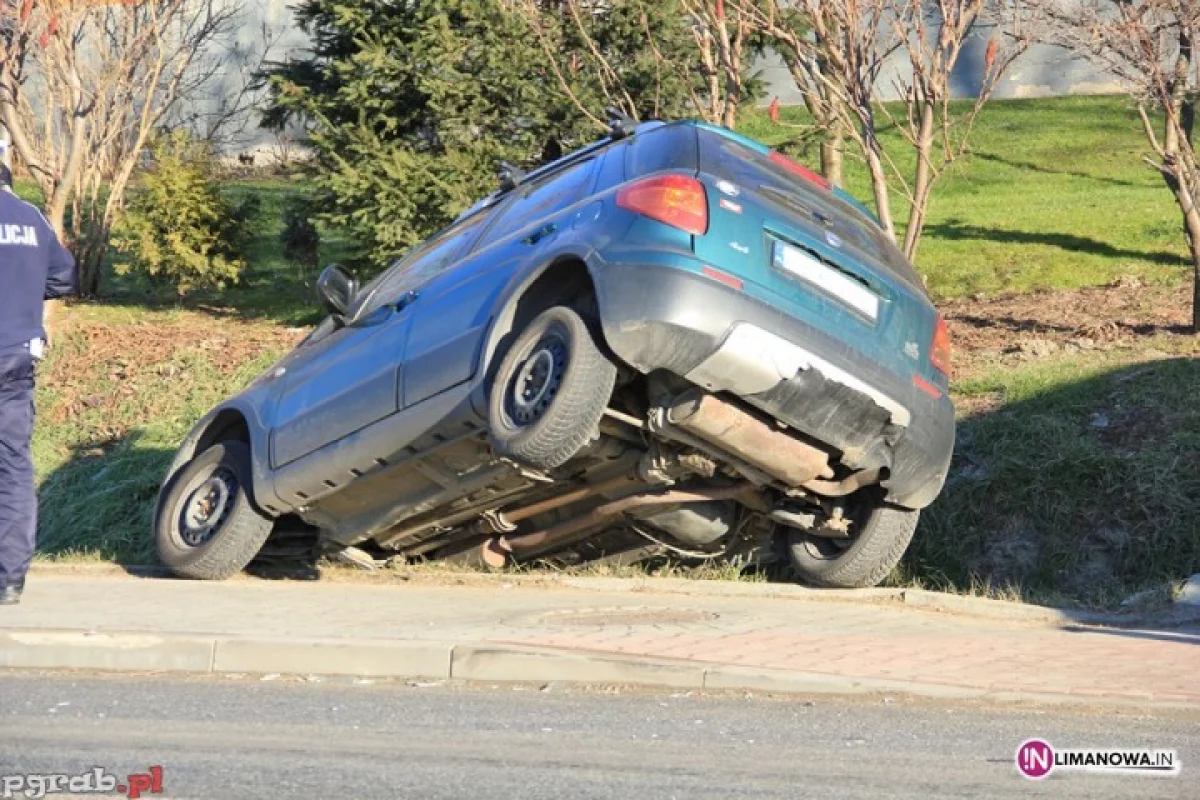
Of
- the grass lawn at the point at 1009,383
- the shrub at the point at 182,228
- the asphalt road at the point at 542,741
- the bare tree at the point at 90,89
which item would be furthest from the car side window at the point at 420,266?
the shrub at the point at 182,228

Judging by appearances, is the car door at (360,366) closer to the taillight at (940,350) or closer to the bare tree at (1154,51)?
the taillight at (940,350)

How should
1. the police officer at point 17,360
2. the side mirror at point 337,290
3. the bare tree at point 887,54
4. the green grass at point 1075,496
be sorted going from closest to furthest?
the police officer at point 17,360 < the side mirror at point 337,290 < the green grass at point 1075,496 < the bare tree at point 887,54

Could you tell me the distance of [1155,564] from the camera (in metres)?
10.2

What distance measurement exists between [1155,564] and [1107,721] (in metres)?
4.55

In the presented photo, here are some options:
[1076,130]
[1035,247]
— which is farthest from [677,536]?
[1076,130]

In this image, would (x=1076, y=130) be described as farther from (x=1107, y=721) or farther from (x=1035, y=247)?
(x=1107, y=721)

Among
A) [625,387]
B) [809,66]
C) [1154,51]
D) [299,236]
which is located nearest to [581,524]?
[625,387]

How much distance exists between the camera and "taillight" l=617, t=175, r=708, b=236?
291 inches

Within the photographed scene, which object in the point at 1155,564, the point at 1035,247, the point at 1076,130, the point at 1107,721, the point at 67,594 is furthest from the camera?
the point at 1076,130

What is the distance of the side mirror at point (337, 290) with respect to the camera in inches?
361

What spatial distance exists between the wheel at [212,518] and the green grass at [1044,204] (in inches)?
310

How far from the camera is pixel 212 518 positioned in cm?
Answer: 971

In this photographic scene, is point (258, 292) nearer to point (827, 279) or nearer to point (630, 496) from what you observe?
point (630, 496)

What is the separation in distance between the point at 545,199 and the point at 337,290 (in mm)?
1384
